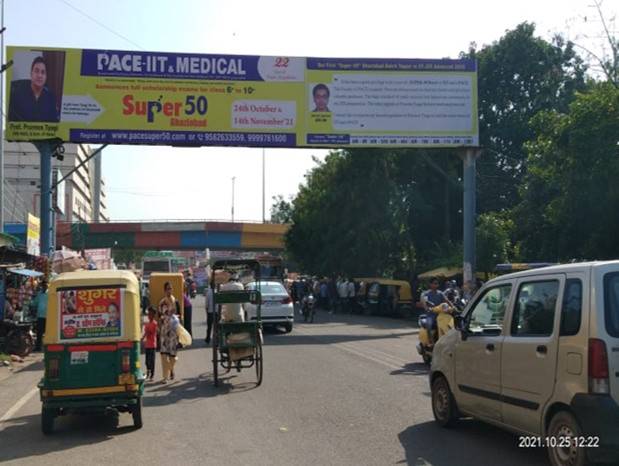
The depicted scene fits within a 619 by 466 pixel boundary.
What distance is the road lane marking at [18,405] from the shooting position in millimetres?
10031

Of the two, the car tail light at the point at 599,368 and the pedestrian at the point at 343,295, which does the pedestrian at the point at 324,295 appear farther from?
the car tail light at the point at 599,368

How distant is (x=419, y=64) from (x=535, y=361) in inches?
794

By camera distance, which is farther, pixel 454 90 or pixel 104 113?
pixel 454 90

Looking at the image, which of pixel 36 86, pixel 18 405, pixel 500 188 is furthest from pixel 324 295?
pixel 18 405

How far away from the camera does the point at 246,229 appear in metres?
71.1

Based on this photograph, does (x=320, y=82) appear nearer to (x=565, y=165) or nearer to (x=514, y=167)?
(x=565, y=165)

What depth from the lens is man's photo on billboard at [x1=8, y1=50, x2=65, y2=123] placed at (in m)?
22.9

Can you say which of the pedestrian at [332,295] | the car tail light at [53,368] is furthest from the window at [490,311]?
the pedestrian at [332,295]

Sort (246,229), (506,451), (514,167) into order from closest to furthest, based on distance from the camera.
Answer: (506,451)
(514,167)
(246,229)

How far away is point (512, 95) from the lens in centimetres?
4738

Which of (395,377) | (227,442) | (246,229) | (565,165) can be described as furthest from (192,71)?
(246,229)

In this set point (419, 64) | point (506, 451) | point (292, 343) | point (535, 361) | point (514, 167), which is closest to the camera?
point (535, 361)

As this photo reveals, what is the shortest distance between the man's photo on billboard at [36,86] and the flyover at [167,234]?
46.1 metres

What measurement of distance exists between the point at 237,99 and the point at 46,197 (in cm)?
686
